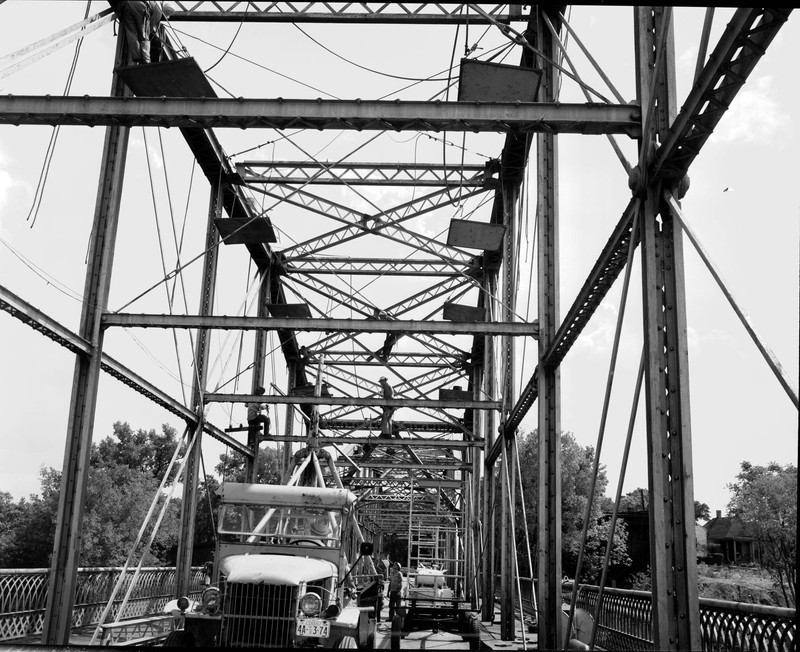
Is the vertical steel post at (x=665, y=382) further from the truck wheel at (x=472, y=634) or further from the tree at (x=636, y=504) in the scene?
the tree at (x=636, y=504)

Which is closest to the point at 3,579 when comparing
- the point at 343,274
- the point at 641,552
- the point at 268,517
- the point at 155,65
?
the point at 268,517

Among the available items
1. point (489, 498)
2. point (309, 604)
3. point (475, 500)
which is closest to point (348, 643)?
point (309, 604)

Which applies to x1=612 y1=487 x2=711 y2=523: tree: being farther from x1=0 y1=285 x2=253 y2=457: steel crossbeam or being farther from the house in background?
x1=0 y1=285 x2=253 y2=457: steel crossbeam

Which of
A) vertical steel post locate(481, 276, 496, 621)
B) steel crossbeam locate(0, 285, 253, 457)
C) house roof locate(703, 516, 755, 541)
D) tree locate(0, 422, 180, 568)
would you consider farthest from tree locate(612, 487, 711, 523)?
steel crossbeam locate(0, 285, 253, 457)

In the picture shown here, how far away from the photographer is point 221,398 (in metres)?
21.2

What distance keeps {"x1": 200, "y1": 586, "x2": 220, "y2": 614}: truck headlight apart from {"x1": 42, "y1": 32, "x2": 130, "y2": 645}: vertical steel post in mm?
4672

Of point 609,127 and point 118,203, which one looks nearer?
point 609,127

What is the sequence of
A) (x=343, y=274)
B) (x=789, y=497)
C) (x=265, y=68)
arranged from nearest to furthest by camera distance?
1. (x=265, y=68)
2. (x=343, y=274)
3. (x=789, y=497)

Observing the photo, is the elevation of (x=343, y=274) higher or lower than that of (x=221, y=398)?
higher

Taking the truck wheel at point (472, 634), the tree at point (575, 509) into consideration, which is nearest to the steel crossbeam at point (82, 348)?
the truck wheel at point (472, 634)

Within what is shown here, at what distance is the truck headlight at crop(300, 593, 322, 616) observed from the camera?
10.3 m

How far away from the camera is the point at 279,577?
1036 cm

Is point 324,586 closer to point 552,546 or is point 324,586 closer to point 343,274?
point 552,546

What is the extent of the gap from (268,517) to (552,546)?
459 centimetres
